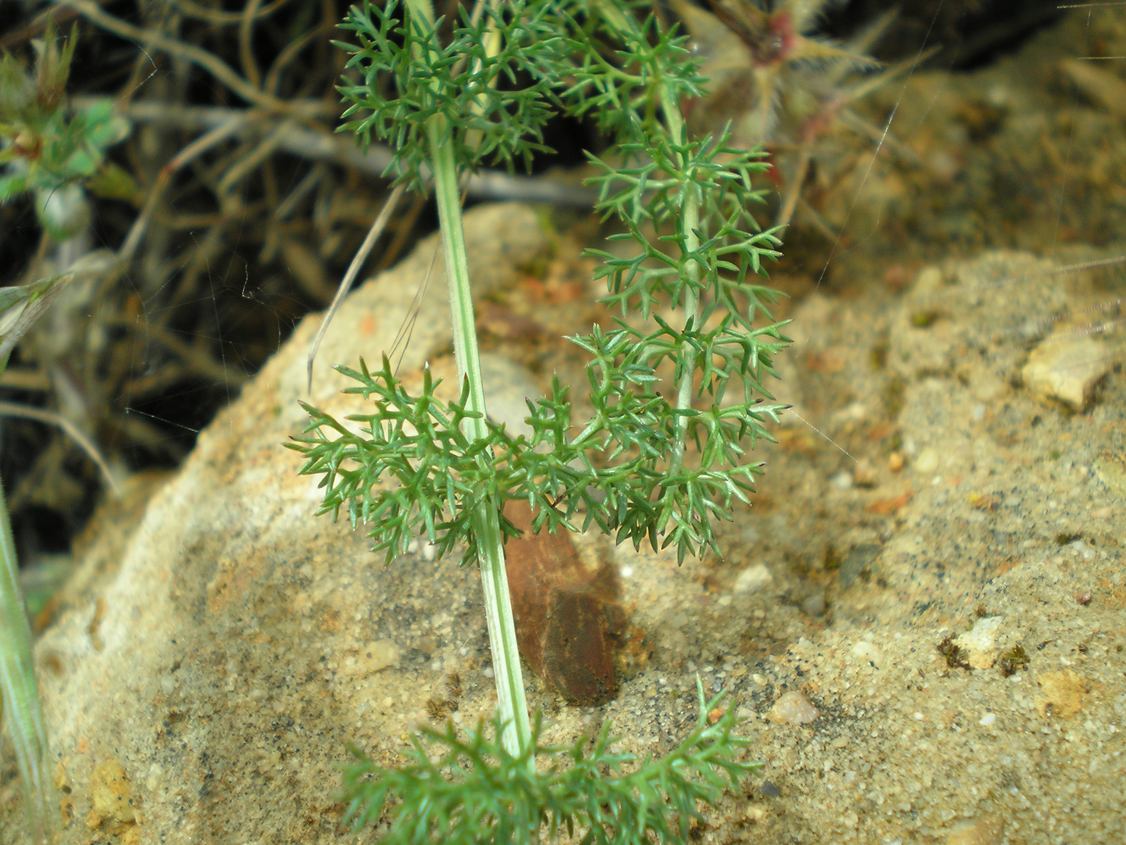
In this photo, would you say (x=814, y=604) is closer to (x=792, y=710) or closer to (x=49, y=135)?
(x=792, y=710)

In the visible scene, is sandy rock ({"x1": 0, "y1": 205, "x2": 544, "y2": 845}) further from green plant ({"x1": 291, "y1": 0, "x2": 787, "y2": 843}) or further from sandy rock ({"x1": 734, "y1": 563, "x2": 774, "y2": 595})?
sandy rock ({"x1": 734, "y1": 563, "x2": 774, "y2": 595})

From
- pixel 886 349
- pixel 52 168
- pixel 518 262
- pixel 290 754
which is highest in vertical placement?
pixel 52 168

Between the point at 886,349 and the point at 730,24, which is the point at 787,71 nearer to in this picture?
the point at 730,24

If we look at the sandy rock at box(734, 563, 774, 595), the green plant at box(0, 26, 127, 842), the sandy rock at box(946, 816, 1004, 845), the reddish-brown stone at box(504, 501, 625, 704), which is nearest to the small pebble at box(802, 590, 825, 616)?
the sandy rock at box(734, 563, 774, 595)

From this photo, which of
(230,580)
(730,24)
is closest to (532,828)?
(230,580)

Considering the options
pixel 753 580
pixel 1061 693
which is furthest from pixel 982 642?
pixel 753 580
